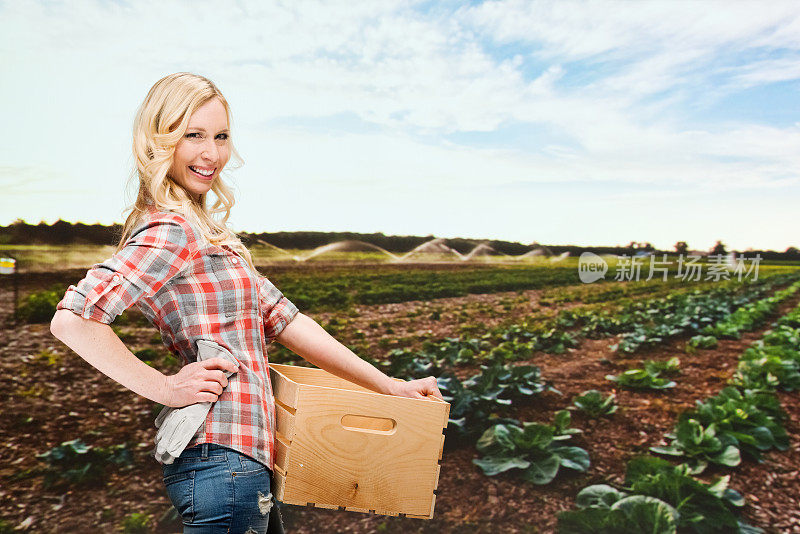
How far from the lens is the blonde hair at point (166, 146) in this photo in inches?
51.6

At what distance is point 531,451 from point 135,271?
2862 millimetres

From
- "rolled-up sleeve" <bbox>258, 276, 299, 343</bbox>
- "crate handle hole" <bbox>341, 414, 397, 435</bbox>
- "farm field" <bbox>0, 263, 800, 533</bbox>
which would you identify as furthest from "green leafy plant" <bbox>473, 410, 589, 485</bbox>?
"rolled-up sleeve" <bbox>258, 276, 299, 343</bbox>

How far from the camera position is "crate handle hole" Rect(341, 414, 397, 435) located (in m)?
1.45

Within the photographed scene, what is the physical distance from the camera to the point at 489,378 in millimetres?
3896

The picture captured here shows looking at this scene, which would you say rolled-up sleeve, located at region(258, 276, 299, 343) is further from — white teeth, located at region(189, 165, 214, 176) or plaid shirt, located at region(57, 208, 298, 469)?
white teeth, located at region(189, 165, 214, 176)

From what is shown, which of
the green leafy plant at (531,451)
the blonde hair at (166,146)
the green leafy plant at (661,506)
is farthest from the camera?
the green leafy plant at (531,451)

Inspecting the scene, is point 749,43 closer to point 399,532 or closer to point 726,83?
point 726,83

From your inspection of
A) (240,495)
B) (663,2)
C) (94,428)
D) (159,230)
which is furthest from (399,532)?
(663,2)

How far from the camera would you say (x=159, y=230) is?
1231mm

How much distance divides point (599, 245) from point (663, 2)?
1.47 metres

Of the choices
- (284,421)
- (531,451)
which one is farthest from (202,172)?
(531,451)

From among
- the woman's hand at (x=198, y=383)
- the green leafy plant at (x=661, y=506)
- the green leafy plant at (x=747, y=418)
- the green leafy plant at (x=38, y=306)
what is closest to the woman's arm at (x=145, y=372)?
the woman's hand at (x=198, y=383)

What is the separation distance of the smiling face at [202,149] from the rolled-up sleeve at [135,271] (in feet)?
0.52

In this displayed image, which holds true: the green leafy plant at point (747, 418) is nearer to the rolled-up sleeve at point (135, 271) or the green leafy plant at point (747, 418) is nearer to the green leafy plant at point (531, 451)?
the green leafy plant at point (531, 451)
